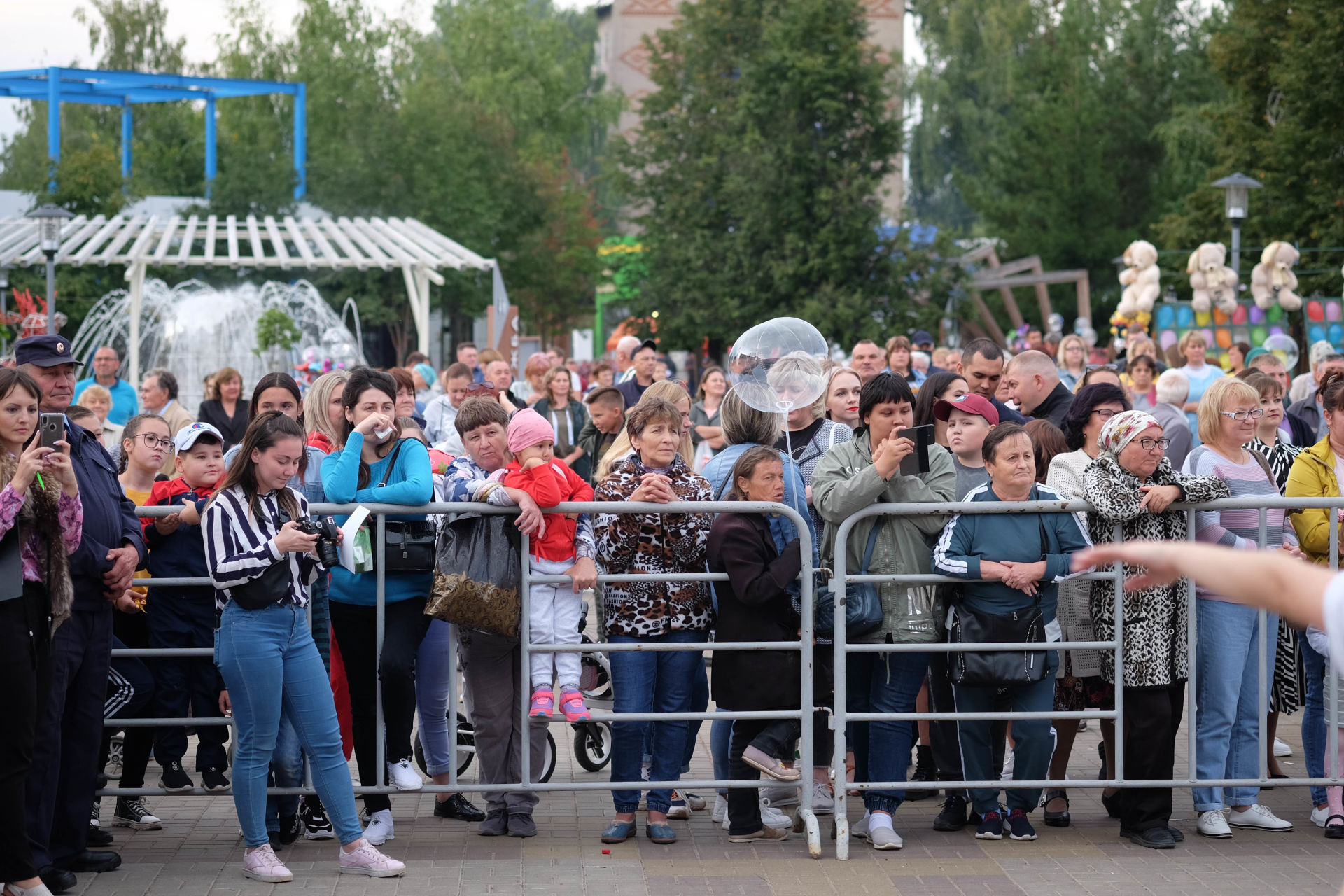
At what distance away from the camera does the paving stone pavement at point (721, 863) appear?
5.47 metres

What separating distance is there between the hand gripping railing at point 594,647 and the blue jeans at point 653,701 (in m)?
0.07

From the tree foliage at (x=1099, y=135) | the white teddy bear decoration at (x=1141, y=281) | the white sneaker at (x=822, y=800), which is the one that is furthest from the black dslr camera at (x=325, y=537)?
the tree foliage at (x=1099, y=135)

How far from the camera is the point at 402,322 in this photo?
35594 millimetres

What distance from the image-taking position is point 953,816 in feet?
20.7

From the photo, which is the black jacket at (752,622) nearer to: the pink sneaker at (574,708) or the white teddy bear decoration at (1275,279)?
the pink sneaker at (574,708)

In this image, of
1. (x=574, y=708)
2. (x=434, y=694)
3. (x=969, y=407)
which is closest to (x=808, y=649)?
(x=574, y=708)

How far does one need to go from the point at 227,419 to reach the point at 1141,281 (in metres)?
15.8

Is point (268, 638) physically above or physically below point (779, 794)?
above

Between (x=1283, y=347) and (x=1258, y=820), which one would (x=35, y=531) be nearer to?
(x=1258, y=820)

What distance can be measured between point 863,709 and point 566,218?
39983mm

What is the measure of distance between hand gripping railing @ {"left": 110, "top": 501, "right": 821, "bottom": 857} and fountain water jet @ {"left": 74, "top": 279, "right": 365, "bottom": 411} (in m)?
18.5

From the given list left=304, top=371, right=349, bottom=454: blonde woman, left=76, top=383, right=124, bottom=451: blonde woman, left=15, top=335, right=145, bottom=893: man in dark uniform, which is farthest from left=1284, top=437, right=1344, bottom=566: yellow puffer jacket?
left=76, top=383, right=124, bottom=451: blonde woman

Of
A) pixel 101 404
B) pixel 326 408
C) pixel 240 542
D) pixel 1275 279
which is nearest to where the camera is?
pixel 240 542

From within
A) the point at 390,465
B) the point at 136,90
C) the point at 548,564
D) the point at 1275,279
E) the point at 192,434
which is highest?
the point at 136,90
